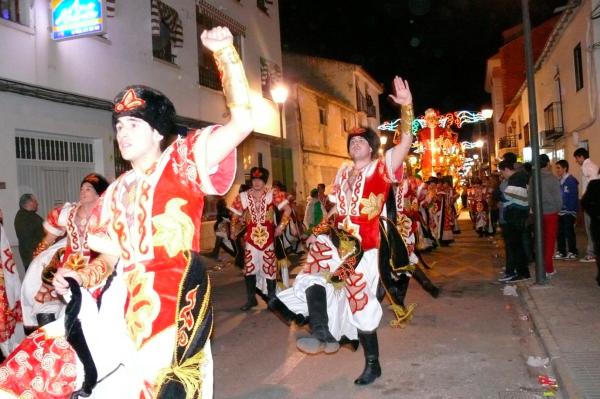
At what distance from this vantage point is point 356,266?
491 centimetres

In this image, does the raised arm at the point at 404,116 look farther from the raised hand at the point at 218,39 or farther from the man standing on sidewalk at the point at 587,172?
the man standing on sidewalk at the point at 587,172

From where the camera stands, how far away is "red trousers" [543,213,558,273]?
10000mm

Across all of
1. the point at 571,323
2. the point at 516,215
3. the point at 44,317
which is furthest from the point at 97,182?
the point at 516,215

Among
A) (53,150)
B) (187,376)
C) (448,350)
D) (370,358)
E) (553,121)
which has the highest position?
(553,121)

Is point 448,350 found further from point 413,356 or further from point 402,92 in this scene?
point 402,92

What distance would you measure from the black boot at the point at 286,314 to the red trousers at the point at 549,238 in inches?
250

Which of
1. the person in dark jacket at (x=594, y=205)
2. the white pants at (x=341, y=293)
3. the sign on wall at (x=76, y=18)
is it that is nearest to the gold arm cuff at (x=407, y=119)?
the white pants at (x=341, y=293)

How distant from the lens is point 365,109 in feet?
131

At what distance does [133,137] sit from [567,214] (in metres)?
10.9

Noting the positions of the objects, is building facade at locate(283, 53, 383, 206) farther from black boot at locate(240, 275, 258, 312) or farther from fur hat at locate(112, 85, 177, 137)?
fur hat at locate(112, 85, 177, 137)

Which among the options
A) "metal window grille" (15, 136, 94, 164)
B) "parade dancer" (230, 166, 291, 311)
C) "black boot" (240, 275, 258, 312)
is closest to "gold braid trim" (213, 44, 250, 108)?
"parade dancer" (230, 166, 291, 311)

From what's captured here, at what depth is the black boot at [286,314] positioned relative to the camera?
501 centimetres

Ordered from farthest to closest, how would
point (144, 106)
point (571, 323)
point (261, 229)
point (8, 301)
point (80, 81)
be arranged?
1. point (80, 81)
2. point (261, 229)
3. point (571, 323)
4. point (8, 301)
5. point (144, 106)

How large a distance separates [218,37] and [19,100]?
10.0m
